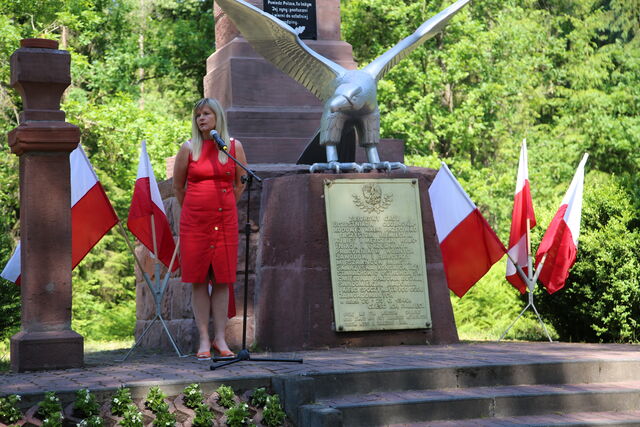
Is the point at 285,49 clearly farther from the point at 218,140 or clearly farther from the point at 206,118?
the point at 218,140

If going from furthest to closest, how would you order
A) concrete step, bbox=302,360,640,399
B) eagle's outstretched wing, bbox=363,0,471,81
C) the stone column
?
1. eagle's outstretched wing, bbox=363,0,471,81
2. the stone column
3. concrete step, bbox=302,360,640,399

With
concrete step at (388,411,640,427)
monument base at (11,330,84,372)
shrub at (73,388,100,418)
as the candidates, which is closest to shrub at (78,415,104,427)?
shrub at (73,388,100,418)

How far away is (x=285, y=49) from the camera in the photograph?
28.0 feet

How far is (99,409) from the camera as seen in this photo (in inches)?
195

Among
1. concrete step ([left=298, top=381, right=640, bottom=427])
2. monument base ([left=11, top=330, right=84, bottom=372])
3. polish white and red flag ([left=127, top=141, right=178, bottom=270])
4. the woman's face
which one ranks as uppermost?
the woman's face

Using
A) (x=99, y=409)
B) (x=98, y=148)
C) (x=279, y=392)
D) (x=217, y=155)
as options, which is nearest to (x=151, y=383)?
(x=99, y=409)

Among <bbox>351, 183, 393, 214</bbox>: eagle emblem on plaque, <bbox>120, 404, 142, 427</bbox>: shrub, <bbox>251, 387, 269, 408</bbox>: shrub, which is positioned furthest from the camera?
<bbox>351, 183, 393, 214</bbox>: eagle emblem on plaque

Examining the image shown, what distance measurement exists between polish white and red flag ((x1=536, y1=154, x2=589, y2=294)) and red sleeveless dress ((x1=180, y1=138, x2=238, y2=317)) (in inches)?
144

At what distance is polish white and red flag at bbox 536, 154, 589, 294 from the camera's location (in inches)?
358

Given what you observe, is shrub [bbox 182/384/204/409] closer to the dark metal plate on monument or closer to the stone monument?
the stone monument

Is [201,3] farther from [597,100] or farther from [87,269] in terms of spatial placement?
[597,100]

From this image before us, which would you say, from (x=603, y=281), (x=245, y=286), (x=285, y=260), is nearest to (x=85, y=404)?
(x=245, y=286)

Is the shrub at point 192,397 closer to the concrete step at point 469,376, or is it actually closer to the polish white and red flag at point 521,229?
the concrete step at point 469,376

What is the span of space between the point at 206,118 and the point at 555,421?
307 cm
